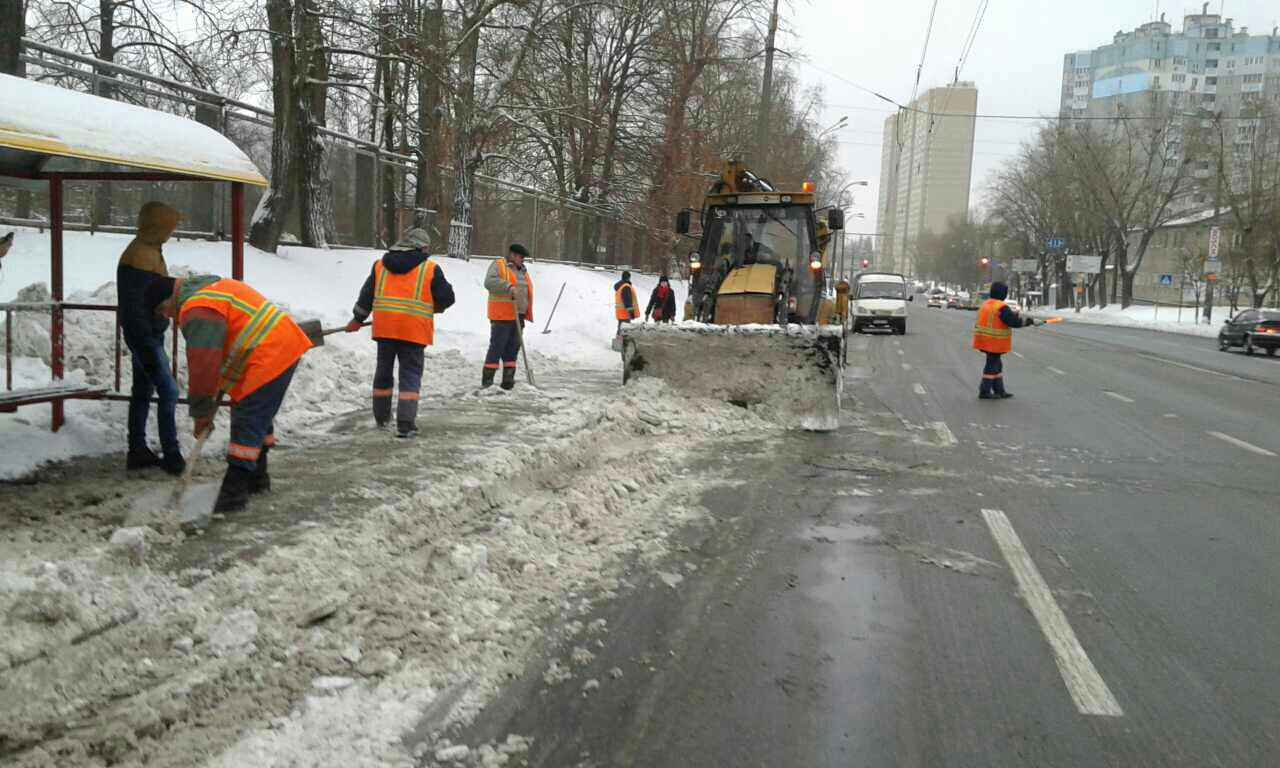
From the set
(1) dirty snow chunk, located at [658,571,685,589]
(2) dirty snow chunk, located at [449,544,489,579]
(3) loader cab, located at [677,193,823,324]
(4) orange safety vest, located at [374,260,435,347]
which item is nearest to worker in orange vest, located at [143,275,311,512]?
(2) dirty snow chunk, located at [449,544,489,579]

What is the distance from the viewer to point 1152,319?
63219 mm

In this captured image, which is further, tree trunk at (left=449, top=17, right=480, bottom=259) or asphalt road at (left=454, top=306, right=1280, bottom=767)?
tree trunk at (left=449, top=17, right=480, bottom=259)

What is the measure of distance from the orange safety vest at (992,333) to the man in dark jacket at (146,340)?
10.7m

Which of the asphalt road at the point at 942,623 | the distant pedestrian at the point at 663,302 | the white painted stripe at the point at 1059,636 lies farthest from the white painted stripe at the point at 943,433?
the distant pedestrian at the point at 663,302

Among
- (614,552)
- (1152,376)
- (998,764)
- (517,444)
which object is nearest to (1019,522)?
(614,552)

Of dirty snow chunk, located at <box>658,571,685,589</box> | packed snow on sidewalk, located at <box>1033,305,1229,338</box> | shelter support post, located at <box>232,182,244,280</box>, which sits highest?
shelter support post, located at <box>232,182,244,280</box>

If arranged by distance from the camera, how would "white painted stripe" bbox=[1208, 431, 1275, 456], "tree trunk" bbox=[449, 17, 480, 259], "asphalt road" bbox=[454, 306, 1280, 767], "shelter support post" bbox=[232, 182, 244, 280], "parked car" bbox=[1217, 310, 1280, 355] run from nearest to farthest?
"asphalt road" bbox=[454, 306, 1280, 767], "shelter support post" bbox=[232, 182, 244, 280], "white painted stripe" bbox=[1208, 431, 1275, 456], "tree trunk" bbox=[449, 17, 480, 259], "parked car" bbox=[1217, 310, 1280, 355]

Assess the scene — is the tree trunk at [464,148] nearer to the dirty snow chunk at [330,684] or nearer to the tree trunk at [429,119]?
the tree trunk at [429,119]

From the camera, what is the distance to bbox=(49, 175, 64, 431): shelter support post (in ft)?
24.2

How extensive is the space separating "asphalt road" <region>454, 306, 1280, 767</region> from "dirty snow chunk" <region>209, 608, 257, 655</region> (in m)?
1.17

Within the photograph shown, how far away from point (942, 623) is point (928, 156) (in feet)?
161

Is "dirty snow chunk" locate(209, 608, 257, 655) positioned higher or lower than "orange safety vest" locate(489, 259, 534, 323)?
lower

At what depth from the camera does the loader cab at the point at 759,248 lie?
13.5 meters

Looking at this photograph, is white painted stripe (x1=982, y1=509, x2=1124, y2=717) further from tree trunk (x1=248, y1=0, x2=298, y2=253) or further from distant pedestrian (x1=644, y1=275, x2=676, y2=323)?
distant pedestrian (x1=644, y1=275, x2=676, y2=323)
